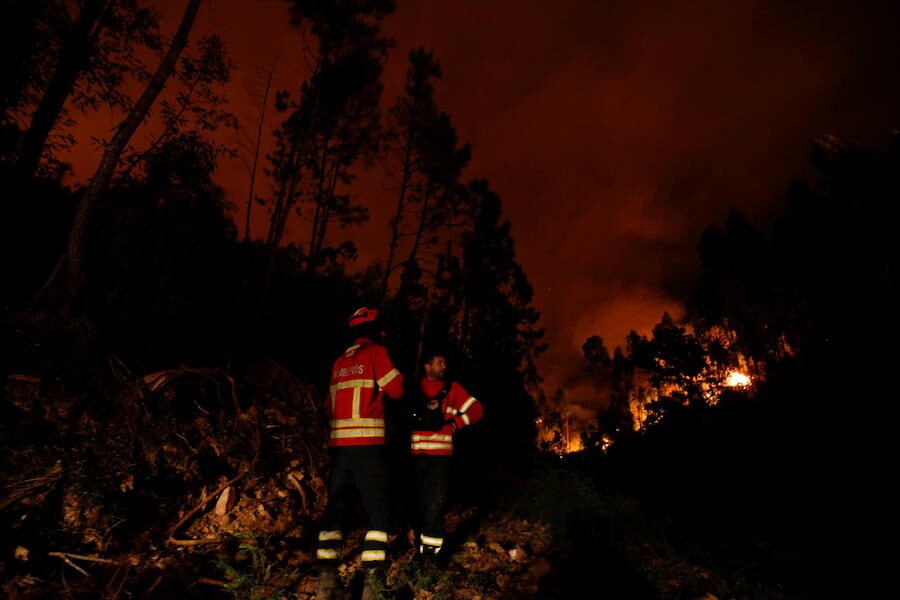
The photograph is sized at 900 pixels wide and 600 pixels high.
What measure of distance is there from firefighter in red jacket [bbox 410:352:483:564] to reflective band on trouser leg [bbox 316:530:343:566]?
35.2 inches

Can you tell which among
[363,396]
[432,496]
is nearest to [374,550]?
[432,496]

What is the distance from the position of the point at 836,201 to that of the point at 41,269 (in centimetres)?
3325

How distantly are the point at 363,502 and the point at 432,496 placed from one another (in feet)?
2.84

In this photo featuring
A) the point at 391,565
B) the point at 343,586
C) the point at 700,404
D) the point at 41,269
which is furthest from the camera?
the point at 700,404

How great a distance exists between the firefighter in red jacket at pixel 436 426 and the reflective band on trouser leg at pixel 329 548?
0.89 m

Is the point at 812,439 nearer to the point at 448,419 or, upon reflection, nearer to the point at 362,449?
the point at 448,419

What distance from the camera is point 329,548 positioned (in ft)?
11.9

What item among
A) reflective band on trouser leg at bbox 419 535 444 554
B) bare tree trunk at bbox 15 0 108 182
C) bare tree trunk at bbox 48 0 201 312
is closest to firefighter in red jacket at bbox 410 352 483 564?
reflective band on trouser leg at bbox 419 535 444 554

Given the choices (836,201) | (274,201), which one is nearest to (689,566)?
(274,201)

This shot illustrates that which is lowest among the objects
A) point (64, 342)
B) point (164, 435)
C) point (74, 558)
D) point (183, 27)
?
point (74, 558)

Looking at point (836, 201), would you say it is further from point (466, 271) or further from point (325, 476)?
point (325, 476)

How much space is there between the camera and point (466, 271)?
86.1ft

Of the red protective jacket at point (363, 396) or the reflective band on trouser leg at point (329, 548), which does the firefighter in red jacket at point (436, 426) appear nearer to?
the red protective jacket at point (363, 396)

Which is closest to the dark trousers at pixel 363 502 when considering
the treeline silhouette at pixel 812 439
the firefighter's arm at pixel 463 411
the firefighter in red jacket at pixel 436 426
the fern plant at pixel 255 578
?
the fern plant at pixel 255 578
